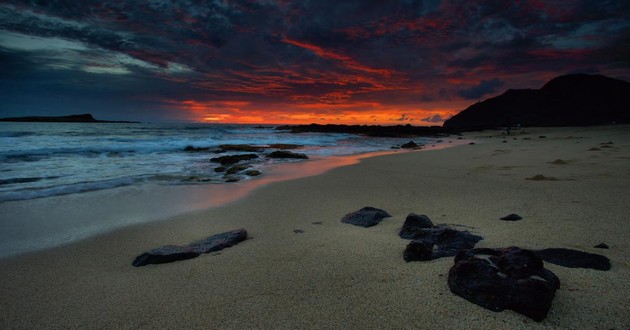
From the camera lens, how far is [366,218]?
3584mm

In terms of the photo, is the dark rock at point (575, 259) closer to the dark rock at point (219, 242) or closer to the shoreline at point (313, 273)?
the shoreline at point (313, 273)

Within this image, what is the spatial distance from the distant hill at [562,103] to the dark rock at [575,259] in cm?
6193

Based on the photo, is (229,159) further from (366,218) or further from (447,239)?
(447,239)

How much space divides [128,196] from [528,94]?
110112 millimetres

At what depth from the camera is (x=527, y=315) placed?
61.6 inches

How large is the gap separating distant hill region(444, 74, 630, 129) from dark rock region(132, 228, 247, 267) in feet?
205

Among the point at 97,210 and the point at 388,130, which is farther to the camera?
the point at 388,130

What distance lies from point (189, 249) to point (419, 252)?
1.97 m

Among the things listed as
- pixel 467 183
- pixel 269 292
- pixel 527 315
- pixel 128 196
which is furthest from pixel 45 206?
pixel 467 183

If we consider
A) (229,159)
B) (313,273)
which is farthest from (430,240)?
(229,159)

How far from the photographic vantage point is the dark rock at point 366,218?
350cm

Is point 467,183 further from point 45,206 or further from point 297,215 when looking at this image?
point 45,206

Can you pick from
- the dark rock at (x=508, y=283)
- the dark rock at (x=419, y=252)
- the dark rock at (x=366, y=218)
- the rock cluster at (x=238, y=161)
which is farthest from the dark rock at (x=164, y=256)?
the rock cluster at (x=238, y=161)

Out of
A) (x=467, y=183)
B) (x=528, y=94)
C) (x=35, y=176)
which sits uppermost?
(x=528, y=94)
